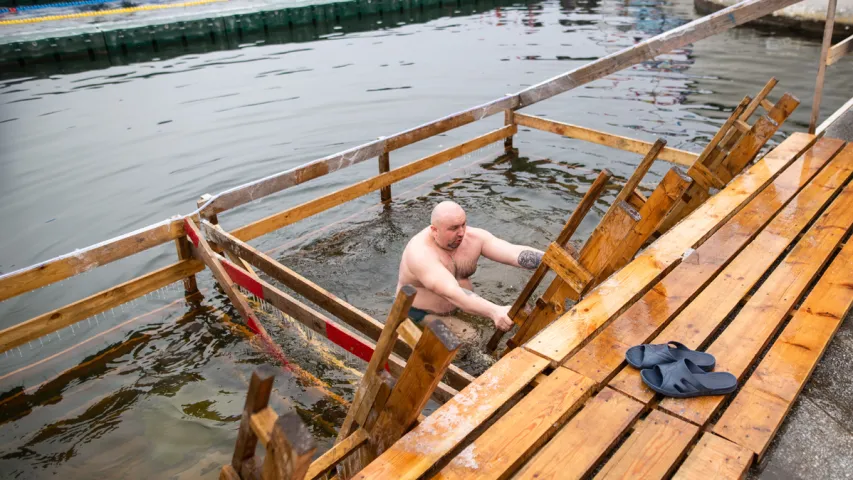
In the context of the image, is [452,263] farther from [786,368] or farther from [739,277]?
[786,368]

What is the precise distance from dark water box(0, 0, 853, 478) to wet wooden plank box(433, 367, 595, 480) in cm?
239

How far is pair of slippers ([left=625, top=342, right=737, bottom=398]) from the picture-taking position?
Result: 3172 millimetres

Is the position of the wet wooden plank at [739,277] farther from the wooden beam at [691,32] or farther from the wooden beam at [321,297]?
the wooden beam at [691,32]

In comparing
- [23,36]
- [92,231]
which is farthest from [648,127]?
[23,36]

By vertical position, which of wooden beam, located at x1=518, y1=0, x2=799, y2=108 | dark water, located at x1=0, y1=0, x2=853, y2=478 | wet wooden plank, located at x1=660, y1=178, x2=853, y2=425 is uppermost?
wooden beam, located at x1=518, y1=0, x2=799, y2=108

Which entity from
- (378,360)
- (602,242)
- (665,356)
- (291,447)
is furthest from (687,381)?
(291,447)

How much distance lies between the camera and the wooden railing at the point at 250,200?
5.20 meters

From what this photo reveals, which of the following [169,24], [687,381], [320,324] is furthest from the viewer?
[169,24]

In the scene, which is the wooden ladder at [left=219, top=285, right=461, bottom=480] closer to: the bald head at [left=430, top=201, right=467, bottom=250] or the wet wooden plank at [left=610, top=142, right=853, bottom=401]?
the wet wooden plank at [left=610, top=142, right=853, bottom=401]

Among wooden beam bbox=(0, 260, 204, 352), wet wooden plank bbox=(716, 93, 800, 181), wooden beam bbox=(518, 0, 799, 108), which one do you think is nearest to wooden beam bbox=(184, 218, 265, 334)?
wooden beam bbox=(0, 260, 204, 352)

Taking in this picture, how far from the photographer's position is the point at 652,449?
2.91 m

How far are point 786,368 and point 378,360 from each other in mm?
2232

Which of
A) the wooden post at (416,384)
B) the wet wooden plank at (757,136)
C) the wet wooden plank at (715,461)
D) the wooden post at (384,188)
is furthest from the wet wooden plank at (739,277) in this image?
the wooden post at (384,188)

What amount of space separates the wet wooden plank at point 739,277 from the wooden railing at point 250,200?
4.28ft
